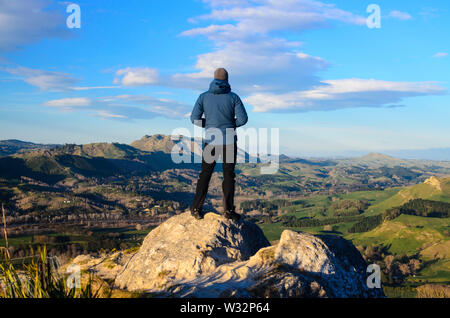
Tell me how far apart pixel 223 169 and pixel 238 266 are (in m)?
4.90

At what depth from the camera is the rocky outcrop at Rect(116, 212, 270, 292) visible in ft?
38.9

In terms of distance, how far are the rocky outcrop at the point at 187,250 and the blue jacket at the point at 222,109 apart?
12.6ft

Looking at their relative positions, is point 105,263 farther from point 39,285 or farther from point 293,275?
point 293,275

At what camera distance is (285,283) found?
9.64 m

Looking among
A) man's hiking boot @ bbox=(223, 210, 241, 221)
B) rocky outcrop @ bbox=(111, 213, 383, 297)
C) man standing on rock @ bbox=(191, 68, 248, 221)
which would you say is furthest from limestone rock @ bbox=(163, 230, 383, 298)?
man standing on rock @ bbox=(191, 68, 248, 221)

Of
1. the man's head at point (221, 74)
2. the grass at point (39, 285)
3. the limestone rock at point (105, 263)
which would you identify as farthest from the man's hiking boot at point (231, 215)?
the grass at point (39, 285)

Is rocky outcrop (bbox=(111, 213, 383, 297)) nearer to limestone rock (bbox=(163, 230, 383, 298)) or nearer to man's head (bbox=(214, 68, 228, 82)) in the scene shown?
limestone rock (bbox=(163, 230, 383, 298))

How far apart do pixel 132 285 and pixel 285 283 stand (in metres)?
5.43

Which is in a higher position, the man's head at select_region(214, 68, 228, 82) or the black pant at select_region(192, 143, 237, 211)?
the man's head at select_region(214, 68, 228, 82)

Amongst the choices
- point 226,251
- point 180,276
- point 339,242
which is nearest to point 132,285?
point 180,276

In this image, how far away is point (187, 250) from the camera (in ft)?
42.5

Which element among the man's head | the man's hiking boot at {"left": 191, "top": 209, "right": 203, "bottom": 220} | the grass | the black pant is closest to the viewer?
the grass
